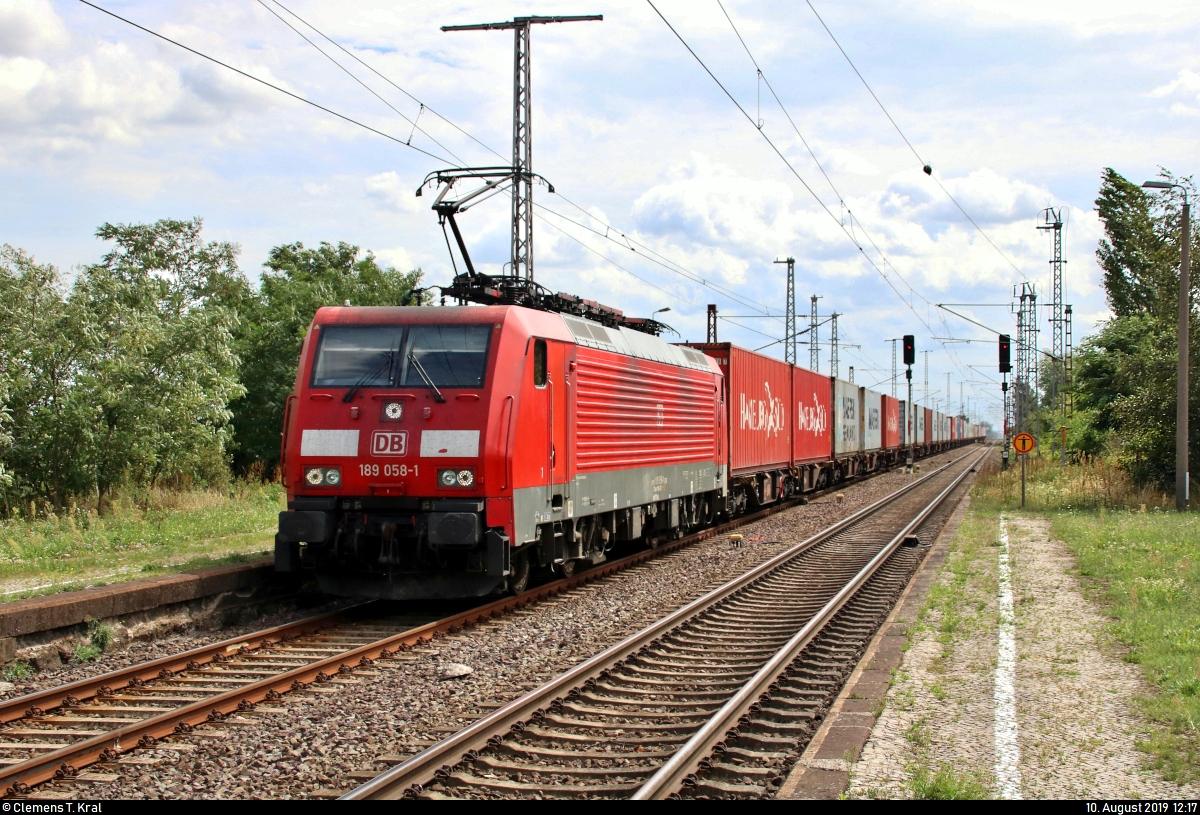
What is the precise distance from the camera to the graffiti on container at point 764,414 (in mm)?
21766

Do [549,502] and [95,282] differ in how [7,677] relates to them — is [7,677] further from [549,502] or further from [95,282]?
[95,282]

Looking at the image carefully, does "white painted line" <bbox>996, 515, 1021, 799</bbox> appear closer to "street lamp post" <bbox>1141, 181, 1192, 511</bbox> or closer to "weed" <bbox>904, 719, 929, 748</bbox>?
"weed" <bbox>904, 719, 929, 748</bbox>

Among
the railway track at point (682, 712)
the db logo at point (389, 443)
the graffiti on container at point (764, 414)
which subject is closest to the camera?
the railway track at point (682, 712)

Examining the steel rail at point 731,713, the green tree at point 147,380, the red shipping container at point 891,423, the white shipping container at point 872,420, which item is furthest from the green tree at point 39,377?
the red shipping container at point 891,423

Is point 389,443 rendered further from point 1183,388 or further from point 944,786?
point 1183,388

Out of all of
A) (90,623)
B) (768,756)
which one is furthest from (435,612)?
(768,756)

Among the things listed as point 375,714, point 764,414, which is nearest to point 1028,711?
point 375,714

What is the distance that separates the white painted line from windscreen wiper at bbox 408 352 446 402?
5530 mm

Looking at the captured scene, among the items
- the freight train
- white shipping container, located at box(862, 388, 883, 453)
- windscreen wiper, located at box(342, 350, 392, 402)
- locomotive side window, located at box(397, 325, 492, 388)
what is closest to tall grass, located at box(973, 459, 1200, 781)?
the freight train

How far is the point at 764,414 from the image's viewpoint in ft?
77.4

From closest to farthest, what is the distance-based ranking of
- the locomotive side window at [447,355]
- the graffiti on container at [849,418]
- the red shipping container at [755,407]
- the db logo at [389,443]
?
1. the db logo at [389,443]
2. the locomotive side window at [447,355]
3. the red shipping container at [755,407]
4. the graffiti on container at [849,418]

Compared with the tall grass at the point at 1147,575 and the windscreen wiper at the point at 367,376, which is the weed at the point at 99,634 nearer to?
the windscreen wiper at the point at 367,376

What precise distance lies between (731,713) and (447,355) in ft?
16.9

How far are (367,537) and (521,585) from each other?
2.00 metres
